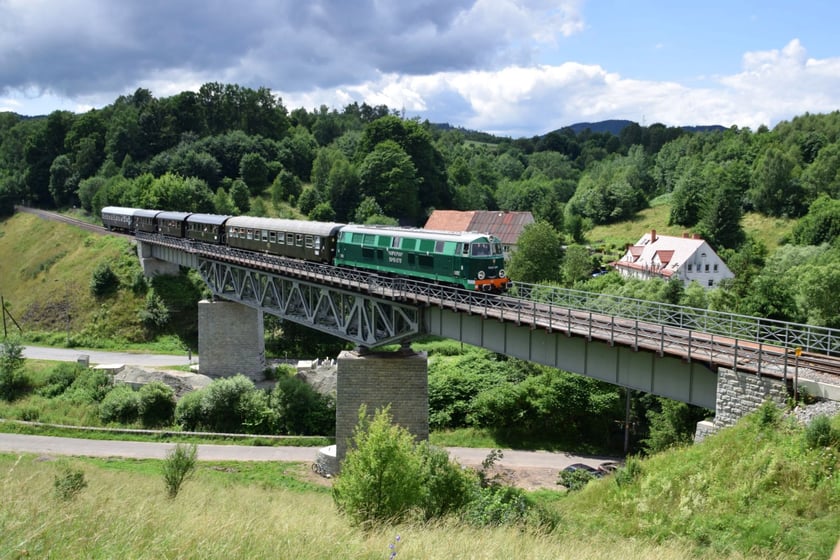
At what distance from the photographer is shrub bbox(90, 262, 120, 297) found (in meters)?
69.9

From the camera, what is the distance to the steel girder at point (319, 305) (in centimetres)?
3578

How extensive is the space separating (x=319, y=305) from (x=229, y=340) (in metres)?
16.9

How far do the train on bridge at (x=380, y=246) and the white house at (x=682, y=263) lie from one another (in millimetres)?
38907

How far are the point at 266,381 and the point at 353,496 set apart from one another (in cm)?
4026

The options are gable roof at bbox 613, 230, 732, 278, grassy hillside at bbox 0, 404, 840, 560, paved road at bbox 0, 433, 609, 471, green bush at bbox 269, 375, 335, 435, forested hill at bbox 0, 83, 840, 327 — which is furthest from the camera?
forested hill at bbox 0, 83, 840, 327

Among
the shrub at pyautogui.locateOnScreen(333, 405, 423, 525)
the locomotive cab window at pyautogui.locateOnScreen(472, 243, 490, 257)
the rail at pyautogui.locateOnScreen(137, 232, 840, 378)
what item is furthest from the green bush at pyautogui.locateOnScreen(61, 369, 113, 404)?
the shrub at pyautogui.locateOnScreen(333, 405, 423, 525)

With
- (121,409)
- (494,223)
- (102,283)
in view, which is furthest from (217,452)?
(494,223)

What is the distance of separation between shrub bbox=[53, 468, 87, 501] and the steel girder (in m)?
19.3

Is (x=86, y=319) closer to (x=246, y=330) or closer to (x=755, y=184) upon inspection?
(x=246, y=330)

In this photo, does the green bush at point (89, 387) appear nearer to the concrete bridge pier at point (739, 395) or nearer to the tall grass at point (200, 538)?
the tall grass at point (200, 538)

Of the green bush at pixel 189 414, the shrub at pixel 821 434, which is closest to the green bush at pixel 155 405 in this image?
the green bush at pixel 189 414

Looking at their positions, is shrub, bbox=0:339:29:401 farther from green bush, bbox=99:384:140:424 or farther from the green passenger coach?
the green passenger coach

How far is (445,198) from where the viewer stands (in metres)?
119

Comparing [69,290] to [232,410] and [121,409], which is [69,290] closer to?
[121,409]
